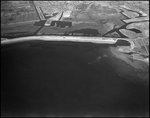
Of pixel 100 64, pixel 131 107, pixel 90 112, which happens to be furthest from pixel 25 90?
pixel 131 107

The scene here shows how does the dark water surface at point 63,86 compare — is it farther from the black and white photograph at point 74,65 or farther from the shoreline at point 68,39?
the shoreline at point 68,39

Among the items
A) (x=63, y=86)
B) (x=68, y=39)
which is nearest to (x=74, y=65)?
(x=63, y=86)

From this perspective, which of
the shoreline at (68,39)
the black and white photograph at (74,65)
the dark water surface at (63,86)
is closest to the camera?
the dark water surface at (63,86)

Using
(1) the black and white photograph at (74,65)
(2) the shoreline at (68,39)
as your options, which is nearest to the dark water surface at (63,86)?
(1) the black and white photograph at (74,65)

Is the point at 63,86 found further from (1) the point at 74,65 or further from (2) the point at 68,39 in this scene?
(2) the point at 68,39

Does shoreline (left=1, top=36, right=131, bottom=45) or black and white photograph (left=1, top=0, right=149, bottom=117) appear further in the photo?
shoreline (left=1, top=36, right=131, bottom=45)

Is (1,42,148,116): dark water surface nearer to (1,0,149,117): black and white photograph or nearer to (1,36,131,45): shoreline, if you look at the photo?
(1,0,149,117): black and white photograph

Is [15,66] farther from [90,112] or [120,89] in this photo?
[120,89]

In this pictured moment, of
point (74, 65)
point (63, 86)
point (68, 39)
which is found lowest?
point (63, 86)

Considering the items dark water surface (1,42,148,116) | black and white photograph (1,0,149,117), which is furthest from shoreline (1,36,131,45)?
dark water surface (1,42,148,116)
